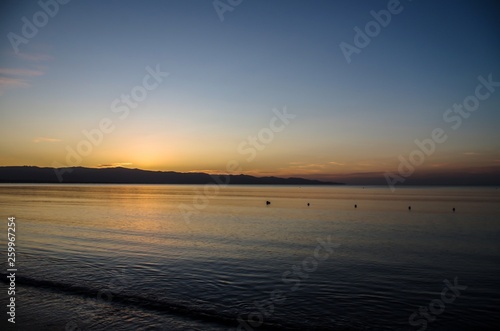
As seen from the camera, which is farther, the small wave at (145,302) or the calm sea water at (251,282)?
the calm sea water at (251,282)

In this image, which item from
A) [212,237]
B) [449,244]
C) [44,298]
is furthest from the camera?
[212,237]

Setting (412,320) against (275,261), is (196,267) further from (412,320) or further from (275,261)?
(412,320)

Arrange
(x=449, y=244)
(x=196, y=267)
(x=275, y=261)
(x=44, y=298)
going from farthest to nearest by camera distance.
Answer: (x=449, y=244)
(x=275, y=261)
(x=196, y=267)
(x=44, y=298)

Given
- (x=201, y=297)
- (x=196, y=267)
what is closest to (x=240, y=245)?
(x=196, y=267)

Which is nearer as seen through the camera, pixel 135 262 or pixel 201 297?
pixel 201 297

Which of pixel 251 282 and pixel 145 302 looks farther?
pixel 251 282

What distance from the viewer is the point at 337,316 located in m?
13.8

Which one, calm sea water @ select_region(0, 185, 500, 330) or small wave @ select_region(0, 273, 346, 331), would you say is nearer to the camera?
small wave @ select_region(0, 273, 346, 331)

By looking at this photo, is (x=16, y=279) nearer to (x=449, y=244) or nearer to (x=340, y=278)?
(x=340, y=278)

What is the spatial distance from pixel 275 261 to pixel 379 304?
29.7 ft

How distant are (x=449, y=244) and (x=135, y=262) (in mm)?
26835

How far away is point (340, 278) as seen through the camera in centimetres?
1939

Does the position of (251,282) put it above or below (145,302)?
below

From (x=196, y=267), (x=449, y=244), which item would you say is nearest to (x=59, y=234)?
(x=196, y=267)
